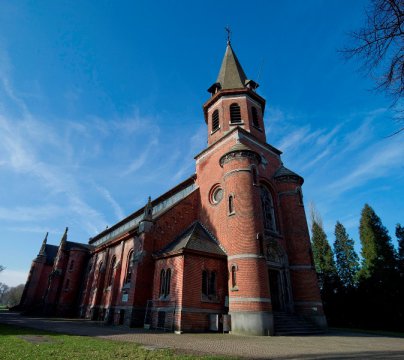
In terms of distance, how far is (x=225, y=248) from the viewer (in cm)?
1786

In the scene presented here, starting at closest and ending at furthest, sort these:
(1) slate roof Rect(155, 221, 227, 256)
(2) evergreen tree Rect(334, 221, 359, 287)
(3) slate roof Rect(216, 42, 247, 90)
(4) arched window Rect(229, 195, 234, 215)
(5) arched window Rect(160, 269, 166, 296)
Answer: (1) slate roof Rect(155, 221, 227, 256) → (5) arched window Rect(160, 269, 166, 296) → (4) arched window Rect(229, 195, 234, 215) → (3) slate roof Rect(216, 42, 247, 90) → (2) evergreen tree Rect(334, 221, 359, 287)

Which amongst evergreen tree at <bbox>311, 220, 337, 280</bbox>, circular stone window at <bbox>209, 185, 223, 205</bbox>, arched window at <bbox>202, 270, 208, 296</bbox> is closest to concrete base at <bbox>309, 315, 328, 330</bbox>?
arched window at <bbox>202, 270, 208, 296</bbox>

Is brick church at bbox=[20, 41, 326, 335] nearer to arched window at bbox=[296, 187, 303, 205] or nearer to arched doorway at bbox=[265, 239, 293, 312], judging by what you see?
arched doorway at bbox=[265, 239, 293, 312]

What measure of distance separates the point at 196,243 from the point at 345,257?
91.0 ft

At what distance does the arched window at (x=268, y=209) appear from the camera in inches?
798

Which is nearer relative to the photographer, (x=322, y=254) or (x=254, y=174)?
(x=254, y=174)

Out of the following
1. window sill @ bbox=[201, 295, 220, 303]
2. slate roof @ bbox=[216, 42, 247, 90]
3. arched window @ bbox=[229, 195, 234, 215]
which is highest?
slate roof @ bbox=[216, 42, 247, 90]

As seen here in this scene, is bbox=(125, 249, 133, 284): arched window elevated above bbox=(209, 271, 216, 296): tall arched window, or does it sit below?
above

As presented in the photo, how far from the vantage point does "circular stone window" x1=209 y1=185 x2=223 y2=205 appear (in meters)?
21.0

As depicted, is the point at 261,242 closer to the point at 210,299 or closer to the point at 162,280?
the point at 210,299

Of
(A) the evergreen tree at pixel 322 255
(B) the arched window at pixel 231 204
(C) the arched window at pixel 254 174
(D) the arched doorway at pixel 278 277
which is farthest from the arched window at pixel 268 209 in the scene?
(A) the evergreen tree at pixel 322 255

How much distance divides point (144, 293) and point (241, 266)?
688 centimetres

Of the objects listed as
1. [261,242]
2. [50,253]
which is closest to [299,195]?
[261,242]

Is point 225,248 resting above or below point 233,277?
above
